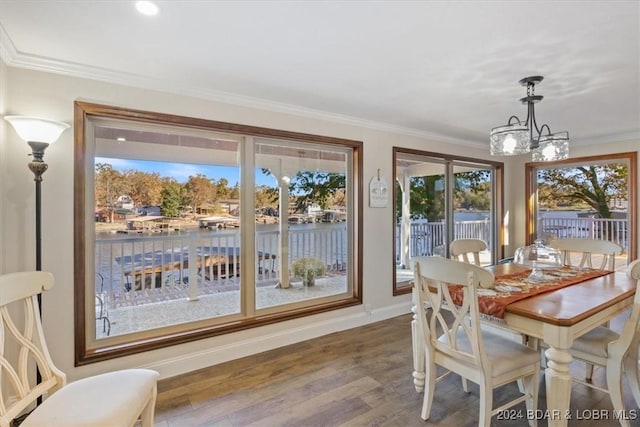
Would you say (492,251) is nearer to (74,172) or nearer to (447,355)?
(447,355)

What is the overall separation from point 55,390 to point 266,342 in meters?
1.71

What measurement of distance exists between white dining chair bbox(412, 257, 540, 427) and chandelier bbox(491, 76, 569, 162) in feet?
3.73

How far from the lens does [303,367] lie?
276 cm

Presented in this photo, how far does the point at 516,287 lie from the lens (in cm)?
221

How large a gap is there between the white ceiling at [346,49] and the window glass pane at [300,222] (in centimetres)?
63

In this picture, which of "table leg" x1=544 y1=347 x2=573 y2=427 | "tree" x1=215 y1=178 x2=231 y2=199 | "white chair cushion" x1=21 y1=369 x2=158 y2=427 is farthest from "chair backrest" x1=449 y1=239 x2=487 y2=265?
"white chair cushion" x1=21 y1=369 x2=158 y2=427

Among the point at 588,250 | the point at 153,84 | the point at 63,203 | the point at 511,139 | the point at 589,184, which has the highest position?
the point at 153,84

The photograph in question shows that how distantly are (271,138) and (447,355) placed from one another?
240 centimetres

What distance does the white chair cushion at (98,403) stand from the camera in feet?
4.41

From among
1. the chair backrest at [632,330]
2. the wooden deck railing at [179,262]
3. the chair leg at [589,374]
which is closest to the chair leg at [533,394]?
the chair backrest at [632,330]

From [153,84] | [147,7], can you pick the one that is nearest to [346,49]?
[147,7]

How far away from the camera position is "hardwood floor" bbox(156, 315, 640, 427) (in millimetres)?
2072

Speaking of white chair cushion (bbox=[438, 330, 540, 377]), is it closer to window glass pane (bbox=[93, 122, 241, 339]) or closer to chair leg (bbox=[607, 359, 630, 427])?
chair leg (bbox=[607, 359, 630, 427])

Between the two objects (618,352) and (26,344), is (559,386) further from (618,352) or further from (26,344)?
(26,344)
